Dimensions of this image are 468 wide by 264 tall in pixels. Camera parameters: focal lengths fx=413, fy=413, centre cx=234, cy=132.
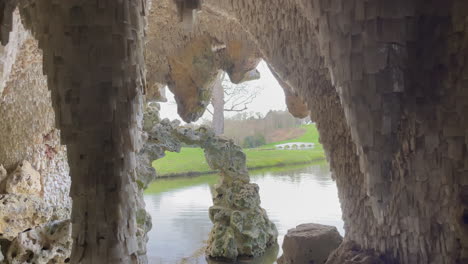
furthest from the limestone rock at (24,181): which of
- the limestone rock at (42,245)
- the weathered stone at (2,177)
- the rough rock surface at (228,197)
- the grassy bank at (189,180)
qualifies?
the grassy bank at (189,180)

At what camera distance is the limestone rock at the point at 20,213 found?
2.06m

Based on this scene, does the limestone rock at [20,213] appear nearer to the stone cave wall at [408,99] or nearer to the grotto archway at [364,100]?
the grotto archway at [364,100]

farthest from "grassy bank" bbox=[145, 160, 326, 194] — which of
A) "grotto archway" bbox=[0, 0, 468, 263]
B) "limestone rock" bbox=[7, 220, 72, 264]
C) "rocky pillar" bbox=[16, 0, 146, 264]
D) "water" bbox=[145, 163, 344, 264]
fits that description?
"rocky pillar" bbox=[16, 0, 146, 264]

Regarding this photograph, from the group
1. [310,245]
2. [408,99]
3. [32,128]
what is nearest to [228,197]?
[32,128]

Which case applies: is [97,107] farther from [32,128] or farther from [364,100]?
[32,128]

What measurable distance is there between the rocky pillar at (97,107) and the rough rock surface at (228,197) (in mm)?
2829

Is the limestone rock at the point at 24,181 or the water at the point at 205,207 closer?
the limestone rock at the point at 24,181

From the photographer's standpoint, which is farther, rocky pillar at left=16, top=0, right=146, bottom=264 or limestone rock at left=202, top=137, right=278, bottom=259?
limestone rock at left=202, top=137, right=278, bottom=259

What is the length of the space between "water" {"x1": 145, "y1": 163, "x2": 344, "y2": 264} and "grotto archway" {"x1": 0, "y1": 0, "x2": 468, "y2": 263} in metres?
2.72

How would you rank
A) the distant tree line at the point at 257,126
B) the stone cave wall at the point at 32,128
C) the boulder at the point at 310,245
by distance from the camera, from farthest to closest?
1. the distant tree line at the point at 257,126
2. the stone cave wall at the point at 32,128
3. the boulder at the point at 310,245

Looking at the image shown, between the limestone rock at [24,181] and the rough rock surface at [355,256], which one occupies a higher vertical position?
the limestone rock at [24,181]

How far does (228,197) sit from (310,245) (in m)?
2.14

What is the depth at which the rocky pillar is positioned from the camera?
0.74 m

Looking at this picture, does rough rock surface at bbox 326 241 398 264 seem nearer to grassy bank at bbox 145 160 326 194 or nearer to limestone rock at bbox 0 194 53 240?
limestone rock at bbox 0 194 53 240
